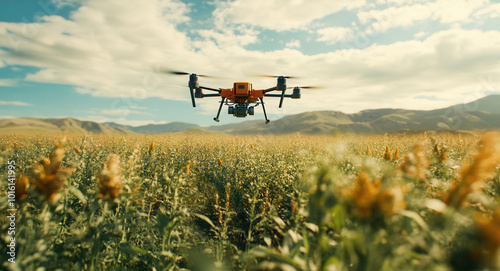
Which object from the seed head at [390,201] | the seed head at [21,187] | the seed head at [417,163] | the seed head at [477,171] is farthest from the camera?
the seed head at [21,187]

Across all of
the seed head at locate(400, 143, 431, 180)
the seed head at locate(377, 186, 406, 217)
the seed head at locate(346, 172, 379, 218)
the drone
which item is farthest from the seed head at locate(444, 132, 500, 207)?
the drone

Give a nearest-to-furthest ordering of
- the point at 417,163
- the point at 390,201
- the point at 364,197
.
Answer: the point at 390,201, the point at 364,197, the point at 417,163

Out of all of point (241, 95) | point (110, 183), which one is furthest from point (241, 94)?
point (110, 183)

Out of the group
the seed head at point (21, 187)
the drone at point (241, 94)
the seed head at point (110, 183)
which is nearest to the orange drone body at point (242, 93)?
the drone at point (241, 94)

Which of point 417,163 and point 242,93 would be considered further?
point 242,93

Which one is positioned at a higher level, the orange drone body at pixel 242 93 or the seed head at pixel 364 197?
the orange drone body at pixel 242 93

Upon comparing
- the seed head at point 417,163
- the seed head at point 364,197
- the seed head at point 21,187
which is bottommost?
the seed head at point 21,187

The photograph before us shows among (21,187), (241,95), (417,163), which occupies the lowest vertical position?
(21,187)

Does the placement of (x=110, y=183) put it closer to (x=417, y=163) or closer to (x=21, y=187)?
(x=21, y=187)

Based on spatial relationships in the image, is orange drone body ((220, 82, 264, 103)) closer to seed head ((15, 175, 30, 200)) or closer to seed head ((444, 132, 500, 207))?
seed head ((15, 175, 30, 200))

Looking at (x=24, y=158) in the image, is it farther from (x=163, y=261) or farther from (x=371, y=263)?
(x=371, y=263)

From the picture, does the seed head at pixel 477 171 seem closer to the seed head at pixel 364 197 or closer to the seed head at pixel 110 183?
the seed head at pixel 364 197

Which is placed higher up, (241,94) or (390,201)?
(241,94)
